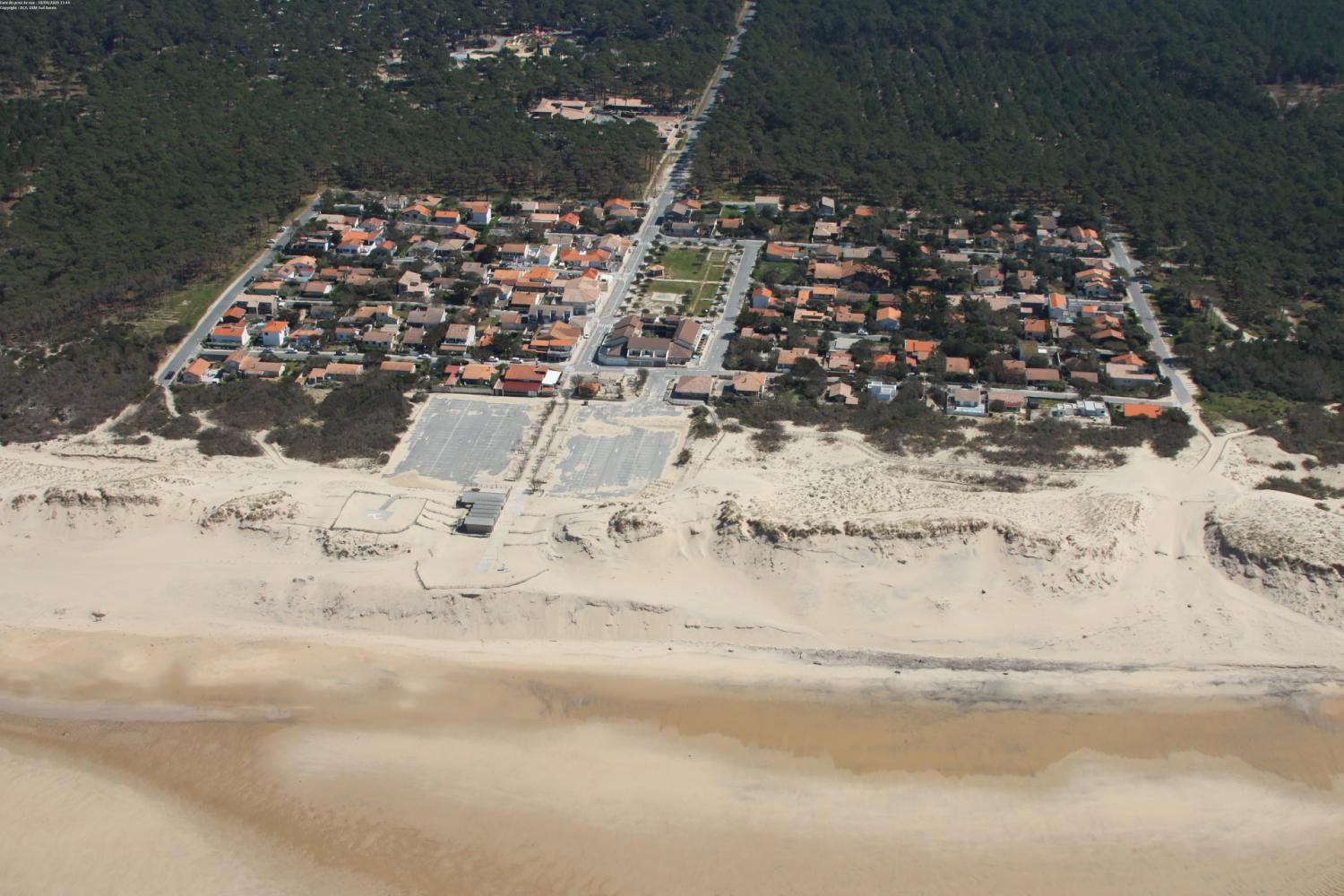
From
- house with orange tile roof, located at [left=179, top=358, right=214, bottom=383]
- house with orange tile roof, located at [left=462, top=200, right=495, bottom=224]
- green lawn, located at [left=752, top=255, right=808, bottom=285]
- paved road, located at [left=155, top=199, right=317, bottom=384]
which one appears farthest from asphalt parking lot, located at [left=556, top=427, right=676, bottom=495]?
house with orange tile roof, located at [left=462, top=200, right=495, bottom=224]

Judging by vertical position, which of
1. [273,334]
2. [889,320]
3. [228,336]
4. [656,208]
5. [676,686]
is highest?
[889,320]

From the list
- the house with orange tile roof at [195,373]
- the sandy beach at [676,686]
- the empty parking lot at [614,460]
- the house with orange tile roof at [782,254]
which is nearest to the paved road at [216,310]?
the house with orange tile roof at [195,373]

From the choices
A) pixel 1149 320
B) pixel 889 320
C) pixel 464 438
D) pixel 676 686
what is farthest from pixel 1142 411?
pixel 464 438

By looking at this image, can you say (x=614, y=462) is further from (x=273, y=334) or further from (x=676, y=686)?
(x=273, y=334)

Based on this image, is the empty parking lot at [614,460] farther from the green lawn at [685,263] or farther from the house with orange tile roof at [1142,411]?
the house with orange tile roof at [1142,411]

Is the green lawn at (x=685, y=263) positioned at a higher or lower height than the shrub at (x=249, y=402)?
higher

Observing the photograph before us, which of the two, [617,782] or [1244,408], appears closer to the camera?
[617,782]
